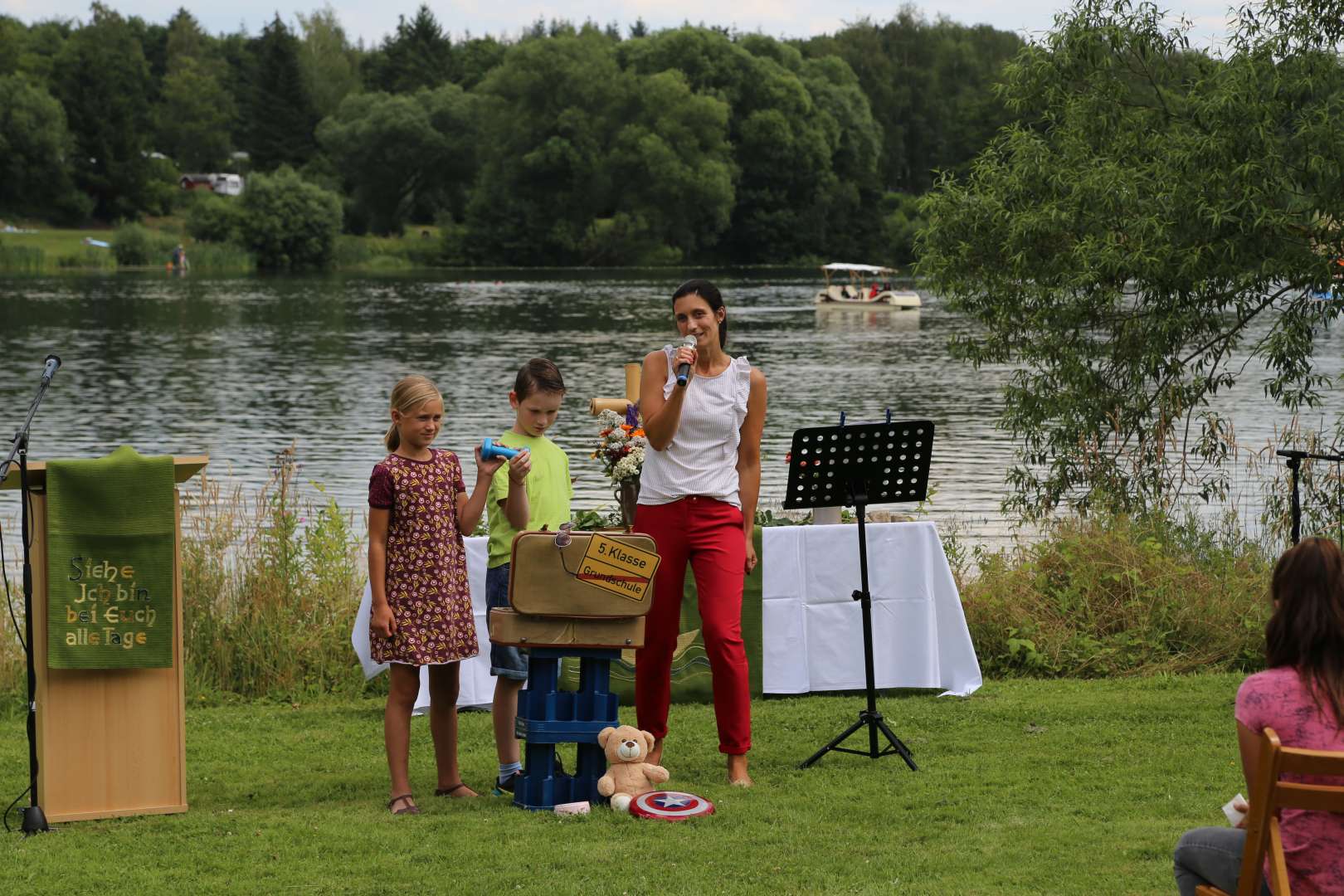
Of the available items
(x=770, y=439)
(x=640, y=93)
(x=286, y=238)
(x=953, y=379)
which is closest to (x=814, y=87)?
(x=640, y=93)

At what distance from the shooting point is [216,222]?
3386 inches

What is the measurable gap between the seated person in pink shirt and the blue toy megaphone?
8.75 ft

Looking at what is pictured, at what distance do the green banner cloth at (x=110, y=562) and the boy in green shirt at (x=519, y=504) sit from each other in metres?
1.21

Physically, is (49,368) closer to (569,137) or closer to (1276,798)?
(1276,798)

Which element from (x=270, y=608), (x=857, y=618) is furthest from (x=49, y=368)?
(x=857, y=618)

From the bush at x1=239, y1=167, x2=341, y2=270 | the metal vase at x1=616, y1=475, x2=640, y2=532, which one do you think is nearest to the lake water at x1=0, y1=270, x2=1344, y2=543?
the metal vase at x1=616, y1=475, x2=640, y2=532

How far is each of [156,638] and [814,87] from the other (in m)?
102

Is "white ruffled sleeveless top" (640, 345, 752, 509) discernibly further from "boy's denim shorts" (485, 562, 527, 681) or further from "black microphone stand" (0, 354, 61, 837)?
"black microphone stand" (0, 354, 61, 837)

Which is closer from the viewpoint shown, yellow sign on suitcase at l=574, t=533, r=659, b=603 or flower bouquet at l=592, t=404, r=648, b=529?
yellow sign on suitcase at l=574, t=533, r=659, b=603

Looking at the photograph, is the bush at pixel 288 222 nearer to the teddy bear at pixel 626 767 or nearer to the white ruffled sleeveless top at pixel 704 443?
the white ruffled sleeveless top at pixel 704 443

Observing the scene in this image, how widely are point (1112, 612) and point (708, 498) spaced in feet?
12.4

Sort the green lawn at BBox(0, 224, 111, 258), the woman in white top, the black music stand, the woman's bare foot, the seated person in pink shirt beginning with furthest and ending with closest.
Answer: the green lawn at BBox(0, 224, 111, 258) → the black music stand → the woman's bare foot → the woman in white top → the seated person in pink shirt

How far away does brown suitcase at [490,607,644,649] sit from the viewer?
5.56 metres

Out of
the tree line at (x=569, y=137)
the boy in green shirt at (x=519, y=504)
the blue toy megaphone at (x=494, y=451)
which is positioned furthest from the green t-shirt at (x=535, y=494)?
the tree line at (x=569, y=137)
